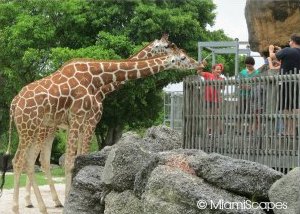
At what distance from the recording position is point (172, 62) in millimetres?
13617

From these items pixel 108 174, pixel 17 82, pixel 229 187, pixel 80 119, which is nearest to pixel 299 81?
pixel 229 187

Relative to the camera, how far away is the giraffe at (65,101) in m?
12.7

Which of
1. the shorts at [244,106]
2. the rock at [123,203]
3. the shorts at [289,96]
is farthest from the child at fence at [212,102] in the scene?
the rock at [123,203]

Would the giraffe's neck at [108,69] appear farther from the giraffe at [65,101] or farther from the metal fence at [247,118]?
the metal fence at [247,118]

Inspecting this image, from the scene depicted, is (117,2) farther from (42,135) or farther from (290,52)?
(290,52)

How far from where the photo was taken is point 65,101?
12906 mm

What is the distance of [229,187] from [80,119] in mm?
4775

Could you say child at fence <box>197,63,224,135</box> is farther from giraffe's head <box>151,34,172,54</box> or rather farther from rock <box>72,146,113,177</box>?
giraffe's head <box>151,34,172,54</box>

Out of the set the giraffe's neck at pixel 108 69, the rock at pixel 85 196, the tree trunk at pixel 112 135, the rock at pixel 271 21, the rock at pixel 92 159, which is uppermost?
the rock at pixel 271 21

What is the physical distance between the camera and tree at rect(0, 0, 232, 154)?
26219mm

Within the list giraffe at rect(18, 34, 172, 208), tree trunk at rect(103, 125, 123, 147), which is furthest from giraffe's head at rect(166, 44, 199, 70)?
tree trunk at rect(103, 125, 123, 147)

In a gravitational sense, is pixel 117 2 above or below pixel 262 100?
above

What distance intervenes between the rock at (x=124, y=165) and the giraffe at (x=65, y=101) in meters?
2.41

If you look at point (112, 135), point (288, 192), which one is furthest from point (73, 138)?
point (112, 135)
